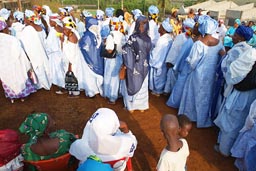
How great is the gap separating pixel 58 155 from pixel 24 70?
358 centimetres

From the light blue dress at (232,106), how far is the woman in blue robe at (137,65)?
1.57m

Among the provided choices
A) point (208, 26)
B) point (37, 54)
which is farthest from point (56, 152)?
point (37, 54)

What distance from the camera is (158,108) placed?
17.2 feet

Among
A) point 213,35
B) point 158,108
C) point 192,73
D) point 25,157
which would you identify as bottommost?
point 158,108

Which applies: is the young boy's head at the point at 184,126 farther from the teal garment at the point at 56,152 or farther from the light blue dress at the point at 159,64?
the light blue dress at the point at 159,64

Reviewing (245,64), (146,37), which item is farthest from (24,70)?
(245,64)

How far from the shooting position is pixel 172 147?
226cm

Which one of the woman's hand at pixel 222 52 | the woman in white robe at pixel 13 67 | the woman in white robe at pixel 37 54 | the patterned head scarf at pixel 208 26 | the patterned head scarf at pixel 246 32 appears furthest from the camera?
the woman in white robe at pixel 37 54

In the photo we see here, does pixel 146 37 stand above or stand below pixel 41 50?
above

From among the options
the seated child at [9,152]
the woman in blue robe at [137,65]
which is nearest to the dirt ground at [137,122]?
the woman in blue robe at [137,65]

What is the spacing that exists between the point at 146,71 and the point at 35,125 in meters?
2.99

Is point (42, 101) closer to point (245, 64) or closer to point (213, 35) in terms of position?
point (213, 35)

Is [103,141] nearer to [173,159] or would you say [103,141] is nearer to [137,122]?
[173,159]

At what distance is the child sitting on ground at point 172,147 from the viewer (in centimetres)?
220
